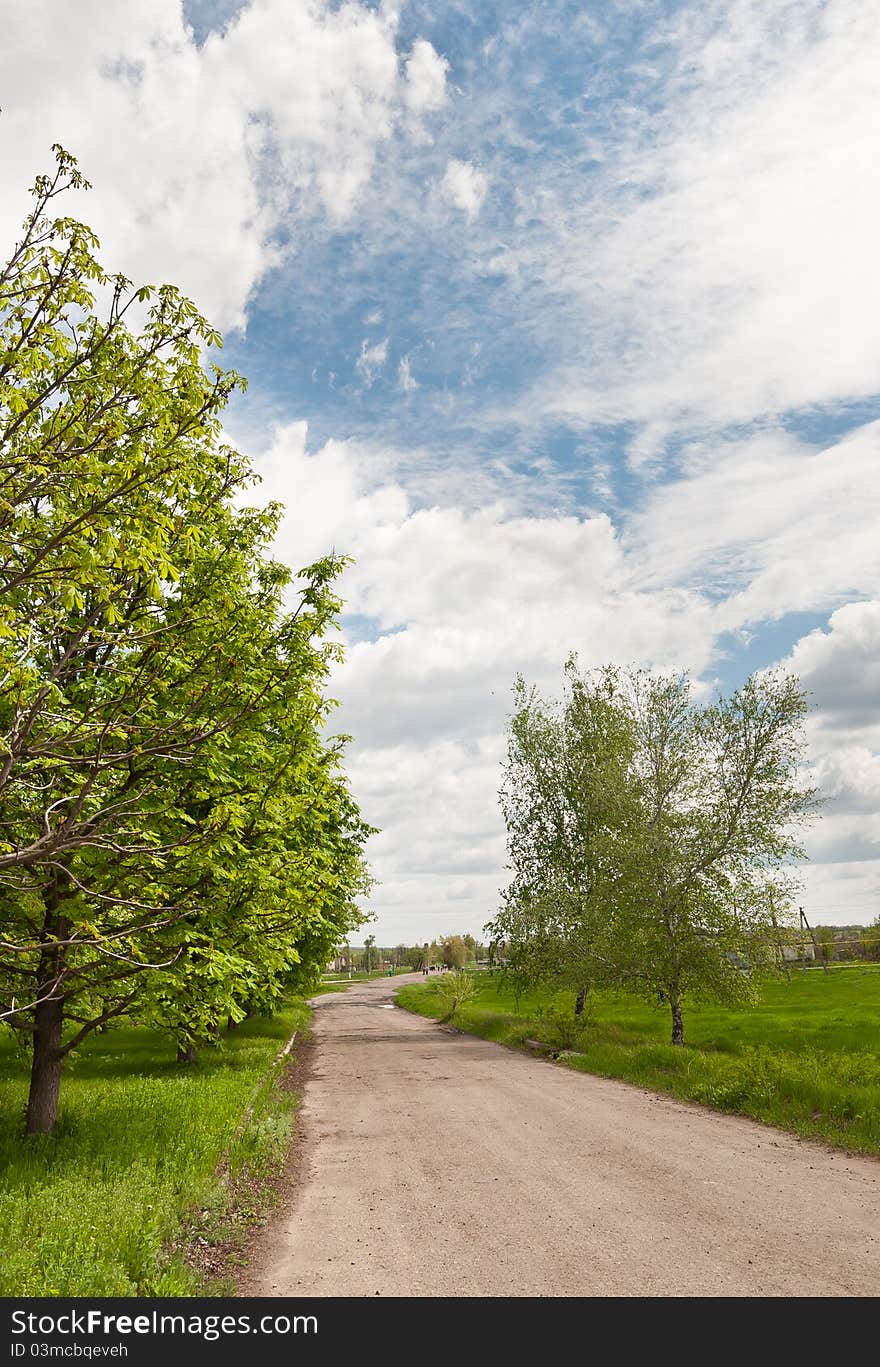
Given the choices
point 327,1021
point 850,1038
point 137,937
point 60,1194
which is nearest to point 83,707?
point 137,937

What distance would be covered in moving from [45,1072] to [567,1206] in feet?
26.0

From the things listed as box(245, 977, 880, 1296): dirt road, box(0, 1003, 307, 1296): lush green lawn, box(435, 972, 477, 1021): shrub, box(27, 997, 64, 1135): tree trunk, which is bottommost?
box(245, 977, 880, 1296): dirt road

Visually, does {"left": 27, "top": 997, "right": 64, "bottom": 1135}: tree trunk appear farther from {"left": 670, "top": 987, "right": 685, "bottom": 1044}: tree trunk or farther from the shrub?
the shrub

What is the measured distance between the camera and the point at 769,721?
26594 millimetres

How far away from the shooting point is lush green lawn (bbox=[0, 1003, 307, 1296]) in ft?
Result: 22.4

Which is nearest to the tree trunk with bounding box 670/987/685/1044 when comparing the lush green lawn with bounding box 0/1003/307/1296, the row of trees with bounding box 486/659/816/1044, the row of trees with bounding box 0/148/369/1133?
the row of trees with bounding box 486/659/816/1044

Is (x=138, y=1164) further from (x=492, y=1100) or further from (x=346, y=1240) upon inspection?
(x=492, y=1100)

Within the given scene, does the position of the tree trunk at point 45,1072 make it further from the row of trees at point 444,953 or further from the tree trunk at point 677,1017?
the row of trees at point 444,953

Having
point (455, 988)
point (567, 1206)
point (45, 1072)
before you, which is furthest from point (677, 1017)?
point (455, 988)

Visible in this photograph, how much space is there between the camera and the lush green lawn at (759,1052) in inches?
575

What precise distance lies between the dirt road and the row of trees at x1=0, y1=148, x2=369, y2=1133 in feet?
10.7

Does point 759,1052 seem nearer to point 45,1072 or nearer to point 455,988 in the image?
point 45,1072

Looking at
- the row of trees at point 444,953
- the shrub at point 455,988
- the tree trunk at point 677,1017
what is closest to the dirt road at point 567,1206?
the tree trunk at point 677,1017

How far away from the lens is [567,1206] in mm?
9734
